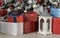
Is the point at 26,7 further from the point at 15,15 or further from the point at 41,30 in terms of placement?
the point at 41,30

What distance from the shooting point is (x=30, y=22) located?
1.81 metres

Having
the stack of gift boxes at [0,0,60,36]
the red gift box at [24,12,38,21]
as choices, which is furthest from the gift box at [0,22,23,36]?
the red gift box at [24,12,38,21]

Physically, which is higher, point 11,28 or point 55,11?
point 55,11

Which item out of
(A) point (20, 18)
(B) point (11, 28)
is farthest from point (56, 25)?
(B) point (11, 28)

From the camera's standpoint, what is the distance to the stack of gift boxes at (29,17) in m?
1.69

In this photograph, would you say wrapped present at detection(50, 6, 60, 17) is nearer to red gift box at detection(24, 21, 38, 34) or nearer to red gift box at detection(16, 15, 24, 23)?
red gift box at detection(24, 21, 38, 34)

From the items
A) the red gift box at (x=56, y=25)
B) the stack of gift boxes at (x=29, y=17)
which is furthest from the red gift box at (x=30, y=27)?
the red gift box at (x=56, y=25)

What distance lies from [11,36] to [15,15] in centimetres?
28

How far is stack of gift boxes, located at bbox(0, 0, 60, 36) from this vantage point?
1.69 m

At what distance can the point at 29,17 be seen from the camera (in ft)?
5.95

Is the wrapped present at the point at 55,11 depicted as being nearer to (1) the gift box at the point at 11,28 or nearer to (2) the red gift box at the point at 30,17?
(2) the red gift box at the point at 30,17

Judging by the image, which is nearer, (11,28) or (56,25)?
(11,28)

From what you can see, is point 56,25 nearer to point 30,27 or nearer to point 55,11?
point 55,11

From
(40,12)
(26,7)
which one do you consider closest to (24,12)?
(26,7)
